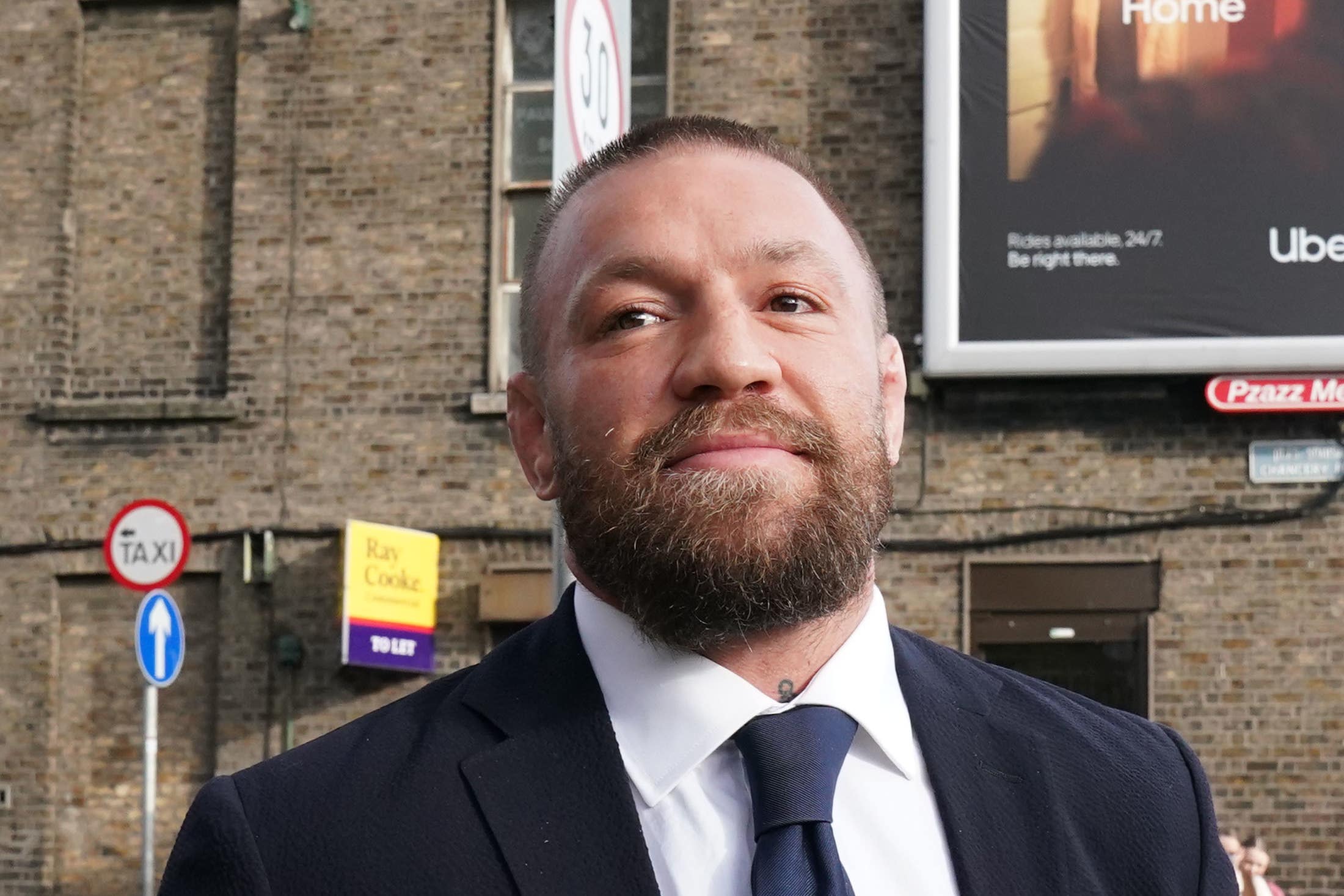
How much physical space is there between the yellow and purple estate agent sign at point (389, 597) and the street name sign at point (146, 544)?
166 centimetres

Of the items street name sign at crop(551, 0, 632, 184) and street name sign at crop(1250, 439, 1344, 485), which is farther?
street name sign at crop(1250, 439, 1344, 485)

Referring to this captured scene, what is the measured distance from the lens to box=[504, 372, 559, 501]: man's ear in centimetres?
204

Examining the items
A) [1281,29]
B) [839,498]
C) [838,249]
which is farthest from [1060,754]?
[1281,29]

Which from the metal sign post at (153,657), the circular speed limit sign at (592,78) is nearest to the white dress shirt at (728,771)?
the circular speed limit sign at (592,78)

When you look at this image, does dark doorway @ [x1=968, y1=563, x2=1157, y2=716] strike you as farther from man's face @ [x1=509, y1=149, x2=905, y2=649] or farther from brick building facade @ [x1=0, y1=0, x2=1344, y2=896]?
man's face @ [x1=509, y1=149, x2=905, y2=649]

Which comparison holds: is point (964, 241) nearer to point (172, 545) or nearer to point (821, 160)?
point (821, 160)

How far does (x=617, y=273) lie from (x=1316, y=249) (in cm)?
1042

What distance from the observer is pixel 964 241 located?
11562mm

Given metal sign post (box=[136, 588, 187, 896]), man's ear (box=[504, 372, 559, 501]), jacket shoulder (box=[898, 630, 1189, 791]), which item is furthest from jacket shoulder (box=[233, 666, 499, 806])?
metal sign post (box=[136, 588, 187, 896])

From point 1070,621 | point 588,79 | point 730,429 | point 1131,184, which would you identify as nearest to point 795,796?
point 730,429

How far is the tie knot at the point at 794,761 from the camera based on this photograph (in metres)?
1.72

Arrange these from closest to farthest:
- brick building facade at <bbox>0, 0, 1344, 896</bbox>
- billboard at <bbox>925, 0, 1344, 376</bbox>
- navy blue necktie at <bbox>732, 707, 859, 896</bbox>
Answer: navy blue necktie at <bbox>732, 707, 859, 896</bbox> → billboard at <bbox>925, 0, 1344, 376</bbox> → brick building facade at <bbox>0, 0, 1344, 896</bbox>

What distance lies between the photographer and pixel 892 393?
2070 mm

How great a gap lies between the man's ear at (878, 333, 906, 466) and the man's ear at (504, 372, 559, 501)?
1.24 feet
